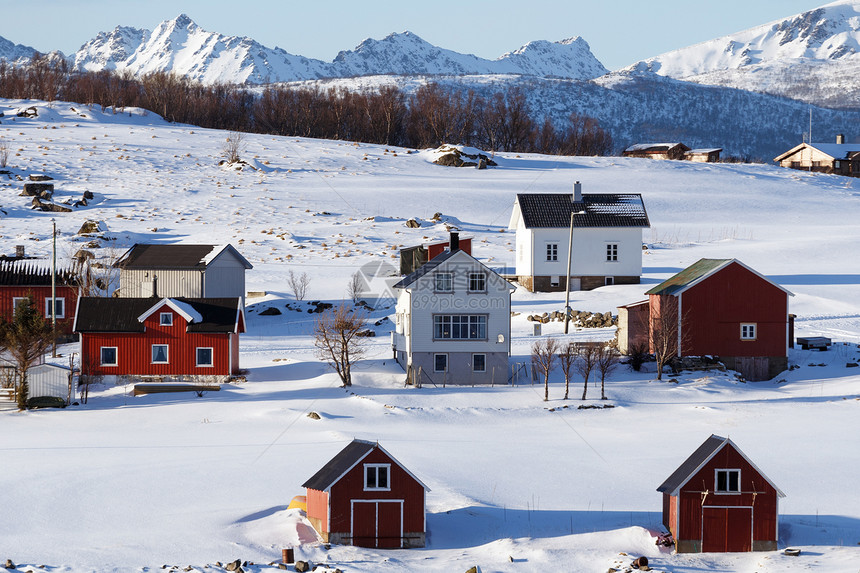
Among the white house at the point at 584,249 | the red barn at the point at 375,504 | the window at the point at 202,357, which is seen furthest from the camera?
the white house at the point at 584,249

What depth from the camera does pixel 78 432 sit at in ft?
107

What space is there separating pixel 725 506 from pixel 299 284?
38.1 meters

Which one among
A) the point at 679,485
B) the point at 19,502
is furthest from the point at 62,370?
the point at 679,485

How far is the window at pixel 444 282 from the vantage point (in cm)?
4134

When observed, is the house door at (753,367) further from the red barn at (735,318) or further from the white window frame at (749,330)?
the white window frame at (749,330)

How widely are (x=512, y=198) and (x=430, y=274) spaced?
49.8m

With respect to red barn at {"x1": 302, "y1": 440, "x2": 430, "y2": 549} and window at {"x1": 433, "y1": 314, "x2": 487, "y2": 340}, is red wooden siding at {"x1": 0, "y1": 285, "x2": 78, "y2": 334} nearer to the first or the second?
window at {"x1": 433, "y1": 314, "x2": 487, "y2": 340}

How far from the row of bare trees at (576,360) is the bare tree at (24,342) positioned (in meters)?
18.2

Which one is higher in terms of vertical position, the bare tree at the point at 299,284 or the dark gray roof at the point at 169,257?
the dark gray roof at the point at 169,257

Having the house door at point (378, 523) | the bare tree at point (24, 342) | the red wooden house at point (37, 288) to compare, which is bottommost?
the house door at point (378, 523)

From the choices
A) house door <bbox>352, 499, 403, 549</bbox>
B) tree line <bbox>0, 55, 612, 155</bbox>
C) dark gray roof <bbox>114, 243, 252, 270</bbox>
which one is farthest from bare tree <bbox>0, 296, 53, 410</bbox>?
tree line <bbox>0, 55, 612, 155</bbox>

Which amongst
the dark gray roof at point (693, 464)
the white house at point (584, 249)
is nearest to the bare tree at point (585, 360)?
the dark gray roof at point (693, 464)

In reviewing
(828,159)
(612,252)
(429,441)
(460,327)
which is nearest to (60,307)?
(460,327)

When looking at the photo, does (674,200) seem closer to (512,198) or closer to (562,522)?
(512,198)
